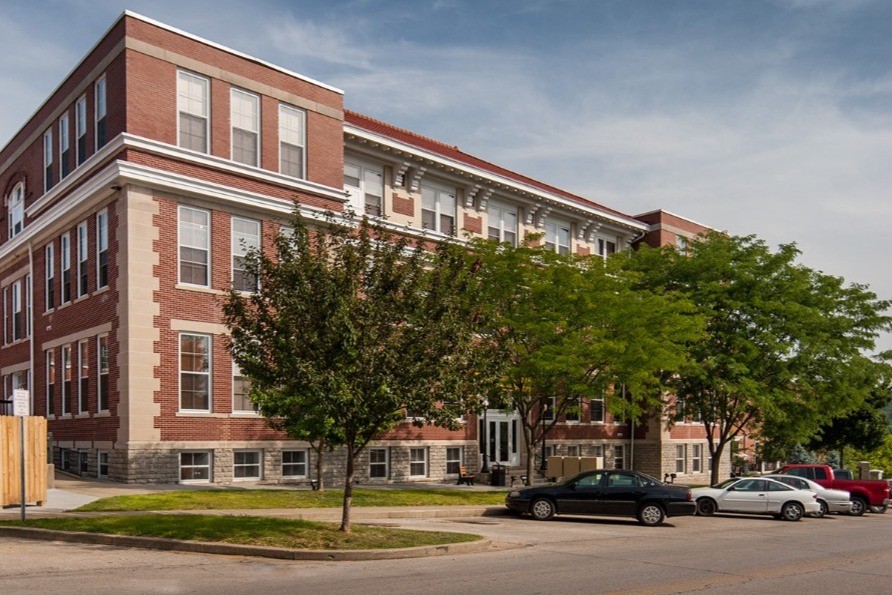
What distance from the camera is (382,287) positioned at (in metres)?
16.8

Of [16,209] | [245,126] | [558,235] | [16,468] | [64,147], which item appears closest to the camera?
[16,468]

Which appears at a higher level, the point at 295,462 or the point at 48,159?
the point at 48,159

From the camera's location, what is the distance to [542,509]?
24016mm

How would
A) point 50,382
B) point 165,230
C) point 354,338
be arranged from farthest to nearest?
point 50,382
point 165,230
point 354,338

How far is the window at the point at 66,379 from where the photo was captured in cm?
3044

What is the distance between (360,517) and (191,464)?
817cm

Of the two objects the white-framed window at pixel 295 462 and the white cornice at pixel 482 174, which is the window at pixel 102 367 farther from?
the white cornice at pixel 482 174

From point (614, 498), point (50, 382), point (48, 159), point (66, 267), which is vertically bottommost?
point (614, 498)

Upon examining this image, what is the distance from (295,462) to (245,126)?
11418mm

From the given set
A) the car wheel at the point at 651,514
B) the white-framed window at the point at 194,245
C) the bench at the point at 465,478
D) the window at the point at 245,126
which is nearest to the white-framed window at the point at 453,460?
the bench at the point at 465,478

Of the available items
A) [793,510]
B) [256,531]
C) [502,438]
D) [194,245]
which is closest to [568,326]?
[793,510]

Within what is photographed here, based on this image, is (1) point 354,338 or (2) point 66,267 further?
(2) point 66,267

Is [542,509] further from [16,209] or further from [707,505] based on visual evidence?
[16,209]

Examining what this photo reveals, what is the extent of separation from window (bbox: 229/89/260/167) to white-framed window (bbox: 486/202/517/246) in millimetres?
13158
